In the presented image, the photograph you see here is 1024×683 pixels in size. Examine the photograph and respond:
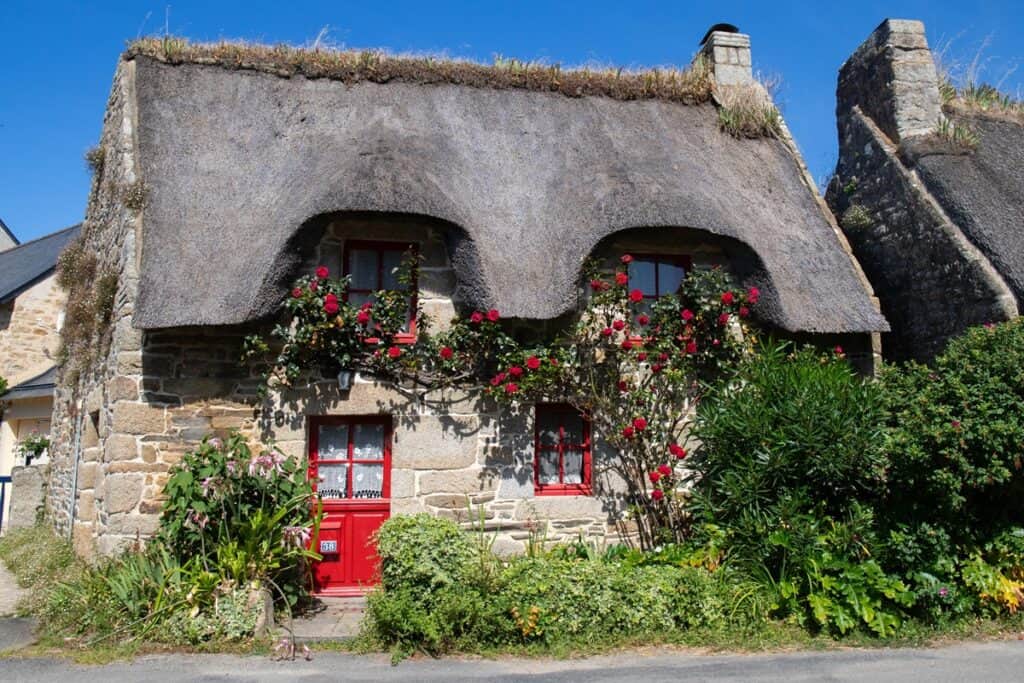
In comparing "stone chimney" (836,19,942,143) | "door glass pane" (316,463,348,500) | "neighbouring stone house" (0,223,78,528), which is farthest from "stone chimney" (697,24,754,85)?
"neighbouring stone house" (0,223,78,528)

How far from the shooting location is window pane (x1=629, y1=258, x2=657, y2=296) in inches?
329

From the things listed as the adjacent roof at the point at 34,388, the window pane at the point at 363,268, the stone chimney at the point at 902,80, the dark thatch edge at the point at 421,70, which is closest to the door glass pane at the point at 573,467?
the window pane at the point at 363,268

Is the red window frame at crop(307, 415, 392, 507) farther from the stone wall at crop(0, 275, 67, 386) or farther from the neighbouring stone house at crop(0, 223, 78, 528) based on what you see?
the stone wall at crop(0, 275, 67, 386)

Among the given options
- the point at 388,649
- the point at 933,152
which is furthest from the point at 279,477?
the point at 933,152

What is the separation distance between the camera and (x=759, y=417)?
6.94m

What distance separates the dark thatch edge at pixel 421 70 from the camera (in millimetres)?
9422

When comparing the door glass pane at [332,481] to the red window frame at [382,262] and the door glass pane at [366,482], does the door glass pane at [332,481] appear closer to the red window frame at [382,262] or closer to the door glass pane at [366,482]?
the door glass pane at [366,482]

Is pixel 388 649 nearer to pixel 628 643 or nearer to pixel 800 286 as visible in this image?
pixel 628 643

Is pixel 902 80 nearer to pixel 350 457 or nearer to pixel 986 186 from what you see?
pixel 986 186

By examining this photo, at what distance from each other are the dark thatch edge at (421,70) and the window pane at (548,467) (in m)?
4.67

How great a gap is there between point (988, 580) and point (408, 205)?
5.63 metres

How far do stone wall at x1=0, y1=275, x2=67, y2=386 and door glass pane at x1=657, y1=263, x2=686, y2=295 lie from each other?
1339 centimetres

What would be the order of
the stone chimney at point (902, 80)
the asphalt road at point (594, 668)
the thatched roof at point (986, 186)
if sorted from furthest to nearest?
the stone chimney at point (902, 80) < the thatched roof at point (986, 186) < the asphalt road at point (594, 668)

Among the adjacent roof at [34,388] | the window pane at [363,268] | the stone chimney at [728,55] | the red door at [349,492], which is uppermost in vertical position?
the stone chimney at [728,55]
